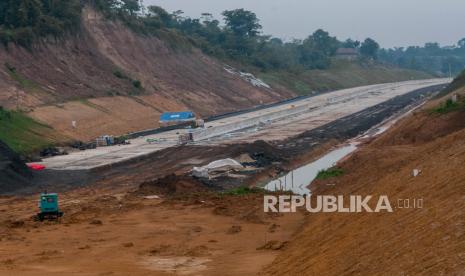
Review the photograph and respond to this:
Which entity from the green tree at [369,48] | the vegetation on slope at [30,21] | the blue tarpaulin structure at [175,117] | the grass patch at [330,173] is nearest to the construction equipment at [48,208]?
the grass patch at [330,173]

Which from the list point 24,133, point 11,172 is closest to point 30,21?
point 24,133

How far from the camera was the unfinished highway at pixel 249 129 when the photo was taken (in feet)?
163

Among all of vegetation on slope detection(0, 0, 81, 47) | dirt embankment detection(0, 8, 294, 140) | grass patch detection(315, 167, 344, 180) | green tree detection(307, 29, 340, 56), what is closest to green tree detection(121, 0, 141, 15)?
dirt embankment detection(0, 8, 294, 140)

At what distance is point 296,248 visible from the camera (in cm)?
2025

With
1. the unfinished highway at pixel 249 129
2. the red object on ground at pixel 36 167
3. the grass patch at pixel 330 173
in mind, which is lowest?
the grass patch at pixel 330 173

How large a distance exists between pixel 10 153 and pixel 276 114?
4609cm

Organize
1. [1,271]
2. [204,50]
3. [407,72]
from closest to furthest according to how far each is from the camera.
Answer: [1,271], [204,50], [407,72]

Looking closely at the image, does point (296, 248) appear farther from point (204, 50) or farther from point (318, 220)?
point (204, 50)

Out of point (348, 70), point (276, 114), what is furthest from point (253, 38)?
point (276, 114)

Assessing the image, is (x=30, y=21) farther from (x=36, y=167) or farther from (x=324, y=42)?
(x=324, y=42)

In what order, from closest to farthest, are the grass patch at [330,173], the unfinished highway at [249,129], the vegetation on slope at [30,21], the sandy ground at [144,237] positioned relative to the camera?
the sandy ground at [144,237] → the grass patch at [330,173] → the unfinished highway at [249,129] → the vegetation on slope at [30,21]

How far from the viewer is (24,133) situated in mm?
54375

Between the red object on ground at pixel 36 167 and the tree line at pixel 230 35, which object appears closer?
the red object on ground at pixel 36 167

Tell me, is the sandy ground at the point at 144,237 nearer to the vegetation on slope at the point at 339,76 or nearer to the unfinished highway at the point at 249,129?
the unfinished highway at the point at 249,129
